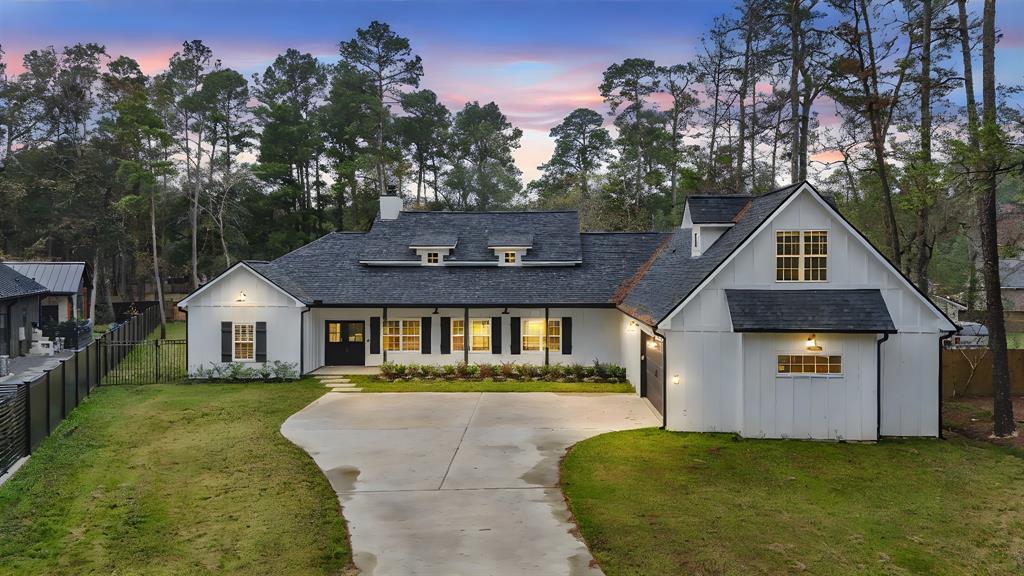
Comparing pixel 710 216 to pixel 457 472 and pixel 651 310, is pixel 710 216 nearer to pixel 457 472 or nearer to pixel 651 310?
pixel 651 310

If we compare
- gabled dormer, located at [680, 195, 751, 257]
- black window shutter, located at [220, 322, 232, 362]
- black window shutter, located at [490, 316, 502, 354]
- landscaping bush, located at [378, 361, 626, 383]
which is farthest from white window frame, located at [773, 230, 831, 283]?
black window shutter, located at [220, 322, 232, 362]

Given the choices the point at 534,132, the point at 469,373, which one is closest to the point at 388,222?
the point at 469,373

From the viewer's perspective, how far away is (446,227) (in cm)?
2567

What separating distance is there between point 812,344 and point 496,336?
11.5 meters

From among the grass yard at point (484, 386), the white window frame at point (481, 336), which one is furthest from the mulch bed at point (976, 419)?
the white window frame at point (481, 336)

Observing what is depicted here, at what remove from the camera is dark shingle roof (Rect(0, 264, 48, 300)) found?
903 inches

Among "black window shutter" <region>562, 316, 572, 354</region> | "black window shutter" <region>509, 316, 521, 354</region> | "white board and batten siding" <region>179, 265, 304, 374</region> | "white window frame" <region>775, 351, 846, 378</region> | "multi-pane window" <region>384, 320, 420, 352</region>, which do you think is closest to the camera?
"white window frame" <region>775, 351, 846, 378</region>

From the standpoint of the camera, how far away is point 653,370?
1666cm

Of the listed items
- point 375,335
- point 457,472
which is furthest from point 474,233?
point 457,472

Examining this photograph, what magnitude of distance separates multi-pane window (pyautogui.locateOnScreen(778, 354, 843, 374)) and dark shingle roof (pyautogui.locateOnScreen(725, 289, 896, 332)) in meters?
0.77

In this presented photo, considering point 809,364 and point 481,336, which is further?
point 481,336

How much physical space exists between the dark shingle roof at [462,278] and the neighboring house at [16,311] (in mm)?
9657

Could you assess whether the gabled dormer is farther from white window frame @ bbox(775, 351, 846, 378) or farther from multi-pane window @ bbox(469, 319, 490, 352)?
multi-pane window @ bbox(469, 319, 490, 352)

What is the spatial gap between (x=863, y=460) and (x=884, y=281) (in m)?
4.09
